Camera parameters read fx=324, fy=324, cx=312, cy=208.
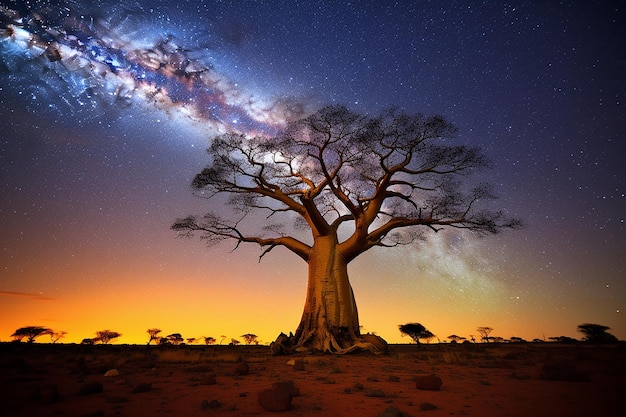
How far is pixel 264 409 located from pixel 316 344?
9825 mm

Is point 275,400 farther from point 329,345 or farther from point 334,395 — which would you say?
point 329,345

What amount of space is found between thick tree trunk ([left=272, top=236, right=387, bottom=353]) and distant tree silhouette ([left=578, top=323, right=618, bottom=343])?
33674 mm

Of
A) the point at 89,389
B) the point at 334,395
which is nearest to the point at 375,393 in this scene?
the point at 334,395

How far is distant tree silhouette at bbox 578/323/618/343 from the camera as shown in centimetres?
3284

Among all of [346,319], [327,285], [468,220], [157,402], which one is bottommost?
[157,402]

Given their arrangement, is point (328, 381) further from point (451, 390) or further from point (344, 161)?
point (344, 161)

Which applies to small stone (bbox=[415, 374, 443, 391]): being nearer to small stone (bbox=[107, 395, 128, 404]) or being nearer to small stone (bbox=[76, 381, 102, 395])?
small stone (bbox=[107, 395, 128, 404])

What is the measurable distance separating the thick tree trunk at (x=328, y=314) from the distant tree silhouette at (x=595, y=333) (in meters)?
33.7

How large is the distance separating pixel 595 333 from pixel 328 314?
36702 mm

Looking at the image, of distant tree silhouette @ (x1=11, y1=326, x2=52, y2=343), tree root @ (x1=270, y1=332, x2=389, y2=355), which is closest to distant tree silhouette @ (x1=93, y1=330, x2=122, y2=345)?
distant tree silhouette @ (x1=11, y1=326, x2=52, y2=343)

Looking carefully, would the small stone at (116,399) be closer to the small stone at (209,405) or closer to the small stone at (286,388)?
the small stone at (209,405)

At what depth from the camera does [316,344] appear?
42.9ft

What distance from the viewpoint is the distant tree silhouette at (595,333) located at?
1293 inches

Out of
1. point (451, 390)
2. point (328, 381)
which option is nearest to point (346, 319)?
point (328, 381)
